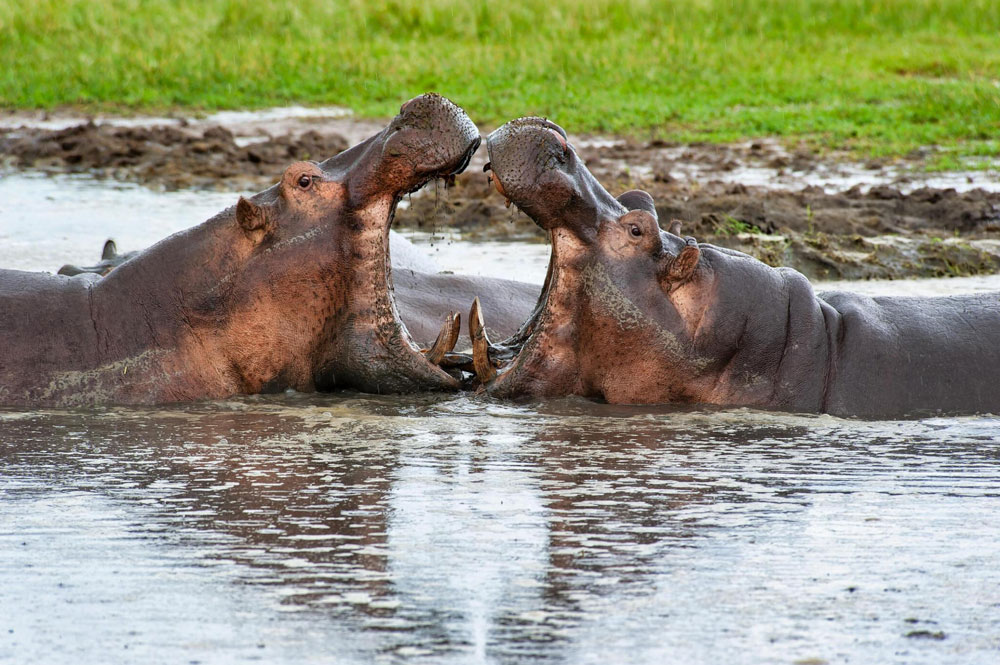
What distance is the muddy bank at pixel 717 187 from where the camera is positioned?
762 centimetres

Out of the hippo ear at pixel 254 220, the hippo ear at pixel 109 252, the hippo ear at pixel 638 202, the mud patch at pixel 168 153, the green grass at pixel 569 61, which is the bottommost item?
the hippo ear at pixel 109 252

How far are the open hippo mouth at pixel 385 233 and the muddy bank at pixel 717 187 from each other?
1756mm

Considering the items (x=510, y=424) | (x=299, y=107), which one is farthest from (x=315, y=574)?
(x=299, y=107)

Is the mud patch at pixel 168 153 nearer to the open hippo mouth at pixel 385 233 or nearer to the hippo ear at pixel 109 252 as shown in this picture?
the hippo ear at pixel 109 252

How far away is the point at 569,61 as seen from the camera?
50.4 feet

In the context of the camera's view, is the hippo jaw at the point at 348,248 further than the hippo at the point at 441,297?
No

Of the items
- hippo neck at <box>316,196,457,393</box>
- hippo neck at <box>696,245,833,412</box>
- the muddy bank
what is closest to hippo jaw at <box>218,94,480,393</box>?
hippo neck at <box>316,196,457,393</box>

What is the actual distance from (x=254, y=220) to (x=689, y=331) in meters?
1.35

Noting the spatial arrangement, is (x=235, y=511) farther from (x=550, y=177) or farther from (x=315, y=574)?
(x=550, y=177)

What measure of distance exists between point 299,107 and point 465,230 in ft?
19.2

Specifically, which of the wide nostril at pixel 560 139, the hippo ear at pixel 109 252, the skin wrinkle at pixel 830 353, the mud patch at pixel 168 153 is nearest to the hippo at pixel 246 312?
the wide nostril at pixel 560 139

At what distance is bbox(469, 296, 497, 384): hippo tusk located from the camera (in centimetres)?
464

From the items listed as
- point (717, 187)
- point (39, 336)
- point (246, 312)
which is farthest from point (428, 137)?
point (717, 187)

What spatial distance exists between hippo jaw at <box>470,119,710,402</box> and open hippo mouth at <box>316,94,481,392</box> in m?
0.15
